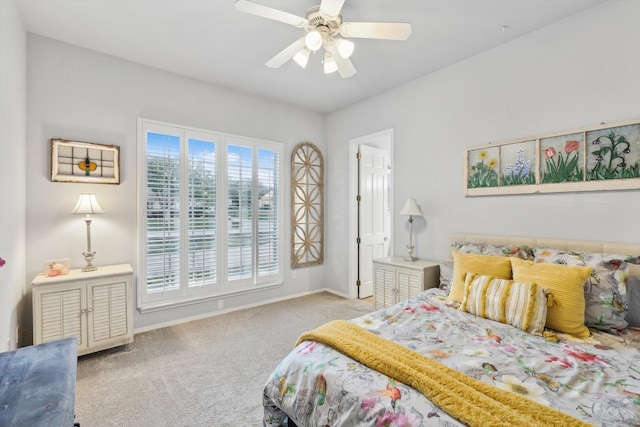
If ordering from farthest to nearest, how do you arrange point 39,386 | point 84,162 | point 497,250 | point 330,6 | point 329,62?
point 84,162 → point 497,250 → point 329,62 → point 330,6 → point 39,386

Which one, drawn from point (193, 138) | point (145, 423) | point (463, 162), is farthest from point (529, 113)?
point (145, 423)

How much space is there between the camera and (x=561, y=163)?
8.09 feet

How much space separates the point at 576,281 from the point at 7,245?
3860 mm

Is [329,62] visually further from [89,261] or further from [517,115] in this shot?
[89,261]

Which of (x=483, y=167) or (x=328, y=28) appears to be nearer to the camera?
(x=328, y=28)

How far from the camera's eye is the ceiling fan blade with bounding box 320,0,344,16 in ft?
5.76

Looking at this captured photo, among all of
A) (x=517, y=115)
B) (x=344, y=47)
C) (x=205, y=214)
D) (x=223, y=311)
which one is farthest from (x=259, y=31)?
(x=223, y=311)

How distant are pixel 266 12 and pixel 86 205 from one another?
239cm

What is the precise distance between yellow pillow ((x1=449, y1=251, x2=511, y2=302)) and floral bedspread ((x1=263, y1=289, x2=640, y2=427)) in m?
0.43

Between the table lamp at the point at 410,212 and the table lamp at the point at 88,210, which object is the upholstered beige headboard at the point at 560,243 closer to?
the table lamp at the point at 410,212

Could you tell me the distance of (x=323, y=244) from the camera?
4.86 metres

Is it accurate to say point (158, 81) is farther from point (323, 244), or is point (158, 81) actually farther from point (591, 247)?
point (591, 247)

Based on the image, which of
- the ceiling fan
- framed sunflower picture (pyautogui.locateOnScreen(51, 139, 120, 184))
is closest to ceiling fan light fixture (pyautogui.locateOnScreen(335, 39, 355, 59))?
the ceiling fan

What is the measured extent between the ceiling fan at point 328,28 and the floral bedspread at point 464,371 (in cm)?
191
